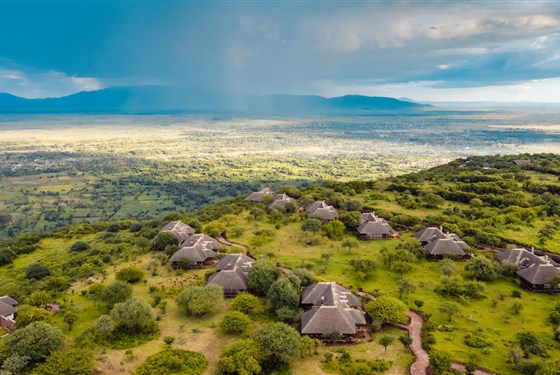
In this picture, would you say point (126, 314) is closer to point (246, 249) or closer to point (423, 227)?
point (246, 249)

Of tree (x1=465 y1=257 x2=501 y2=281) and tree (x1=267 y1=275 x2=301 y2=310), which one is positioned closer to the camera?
tree (x1=267 y1=275 x2=301 y2=310)

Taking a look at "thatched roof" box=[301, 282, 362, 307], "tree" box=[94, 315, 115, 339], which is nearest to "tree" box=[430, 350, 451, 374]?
"thatched roof" box=[301, 282, 362, 307]

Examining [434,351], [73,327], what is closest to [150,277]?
[73,327]

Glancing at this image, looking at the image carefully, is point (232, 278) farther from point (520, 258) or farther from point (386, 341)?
point (520, 258)

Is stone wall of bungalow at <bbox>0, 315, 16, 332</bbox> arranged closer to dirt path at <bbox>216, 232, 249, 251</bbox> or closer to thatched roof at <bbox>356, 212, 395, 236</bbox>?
dirt path at <bbox>216, 232, 249, 251</bbox>

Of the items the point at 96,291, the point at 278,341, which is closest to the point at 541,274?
the point at 278,341

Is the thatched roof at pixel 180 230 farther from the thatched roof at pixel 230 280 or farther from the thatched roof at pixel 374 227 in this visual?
the thatched roof at pixel 374 227
